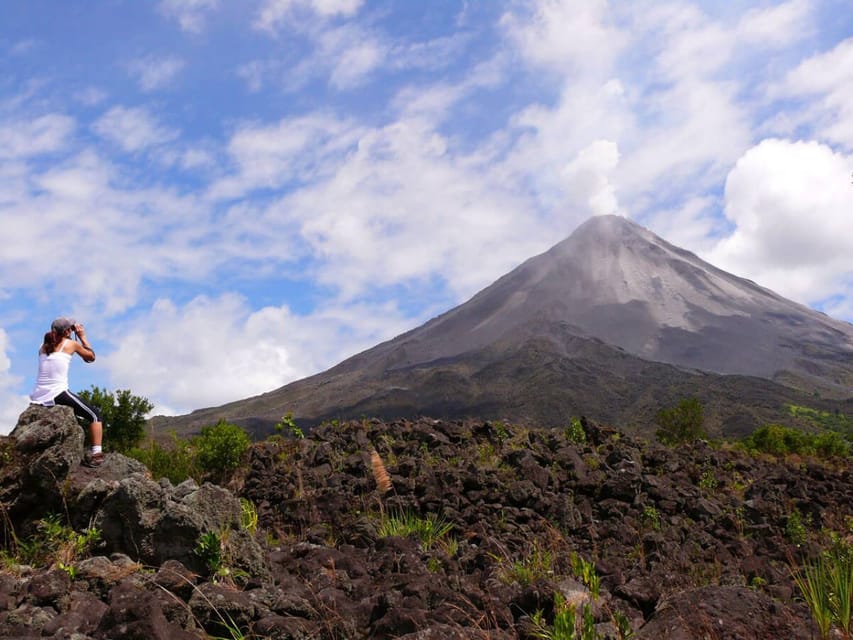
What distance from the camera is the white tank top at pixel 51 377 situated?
686 cm

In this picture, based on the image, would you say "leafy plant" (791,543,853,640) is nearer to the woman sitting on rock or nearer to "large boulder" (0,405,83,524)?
"large boulder" (0,405,83,524)

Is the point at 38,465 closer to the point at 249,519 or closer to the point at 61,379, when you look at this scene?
the point at 61,379

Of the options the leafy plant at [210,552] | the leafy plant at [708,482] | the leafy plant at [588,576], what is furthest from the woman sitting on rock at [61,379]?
the leafy plant at [708,482]

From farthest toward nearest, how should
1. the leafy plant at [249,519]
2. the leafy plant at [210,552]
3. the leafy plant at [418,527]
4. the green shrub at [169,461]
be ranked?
the green shrub at [169,461]
the leafy plant at [418,527]
the leafy plant at [249,519]
the leafy plant at [210,552]

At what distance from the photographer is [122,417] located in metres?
12.0

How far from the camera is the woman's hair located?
712 centimetres

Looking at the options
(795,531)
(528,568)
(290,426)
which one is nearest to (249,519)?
(528,568)

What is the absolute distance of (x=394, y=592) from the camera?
4.63m

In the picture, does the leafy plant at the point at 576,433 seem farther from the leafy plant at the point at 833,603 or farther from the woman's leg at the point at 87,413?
the woman's leg at the point at 87,413

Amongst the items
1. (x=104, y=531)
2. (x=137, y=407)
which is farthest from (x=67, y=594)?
(x=137, y=407)

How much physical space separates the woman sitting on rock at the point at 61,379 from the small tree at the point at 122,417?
4967 millimetres

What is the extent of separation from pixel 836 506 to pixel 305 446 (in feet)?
26.3

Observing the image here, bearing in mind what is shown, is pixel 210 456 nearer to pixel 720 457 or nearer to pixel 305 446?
pixel 305 446

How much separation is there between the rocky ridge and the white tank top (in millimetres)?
470
